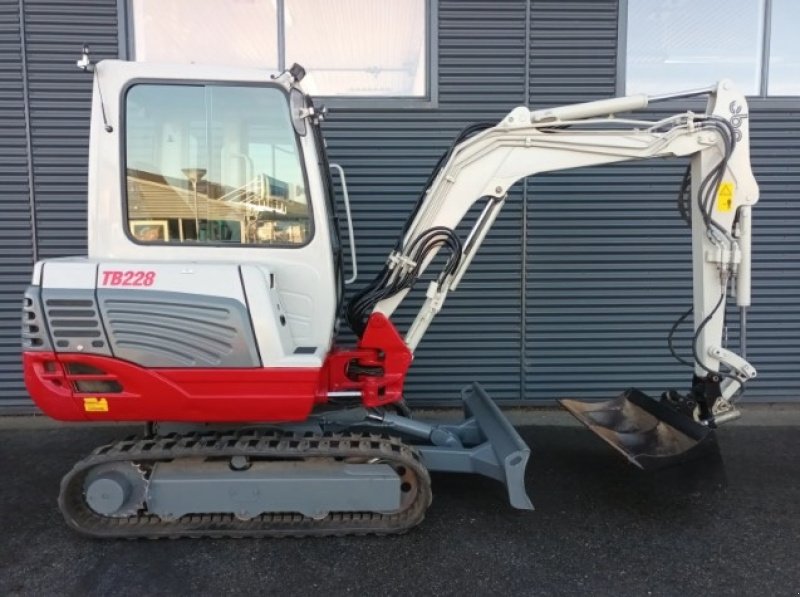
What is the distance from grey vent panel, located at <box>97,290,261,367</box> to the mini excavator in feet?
0.04

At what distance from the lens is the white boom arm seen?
139 inches

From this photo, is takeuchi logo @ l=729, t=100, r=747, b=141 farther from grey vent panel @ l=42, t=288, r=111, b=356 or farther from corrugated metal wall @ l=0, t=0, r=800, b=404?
grey vent panel @ l=42, t=288, r=111, b=356

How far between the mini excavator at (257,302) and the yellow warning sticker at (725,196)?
0.01 metres

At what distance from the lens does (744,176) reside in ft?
11.6

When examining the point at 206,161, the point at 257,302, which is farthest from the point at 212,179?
the point at 257,302

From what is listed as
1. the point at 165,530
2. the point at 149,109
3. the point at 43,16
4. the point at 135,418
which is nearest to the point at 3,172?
the point at 43,16

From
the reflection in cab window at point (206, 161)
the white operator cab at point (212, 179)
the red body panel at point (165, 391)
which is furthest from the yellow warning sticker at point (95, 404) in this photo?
the reflection in cab window at point (206, 161)

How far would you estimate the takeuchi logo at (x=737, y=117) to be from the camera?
11.6 ft

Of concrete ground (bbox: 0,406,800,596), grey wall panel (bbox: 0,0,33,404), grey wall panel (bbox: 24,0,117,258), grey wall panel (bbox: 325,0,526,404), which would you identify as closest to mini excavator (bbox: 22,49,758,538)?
concrete ground (bbox: 0,406,800,596)

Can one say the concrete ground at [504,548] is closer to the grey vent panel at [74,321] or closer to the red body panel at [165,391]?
the red body panel at [165,391]

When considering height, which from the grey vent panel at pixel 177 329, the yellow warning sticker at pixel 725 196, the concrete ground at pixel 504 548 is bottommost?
the concrete ground at pixel 504 548

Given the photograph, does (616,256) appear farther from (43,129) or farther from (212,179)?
(43,129)

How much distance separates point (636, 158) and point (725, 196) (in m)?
0.58

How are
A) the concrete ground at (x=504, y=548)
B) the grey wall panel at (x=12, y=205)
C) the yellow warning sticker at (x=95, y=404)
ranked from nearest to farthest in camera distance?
the concrete ground at (x=504, y=548) → the yellow warning sticker at (x=95, y=404) → the grey wall panel at (x=12, y=205)
